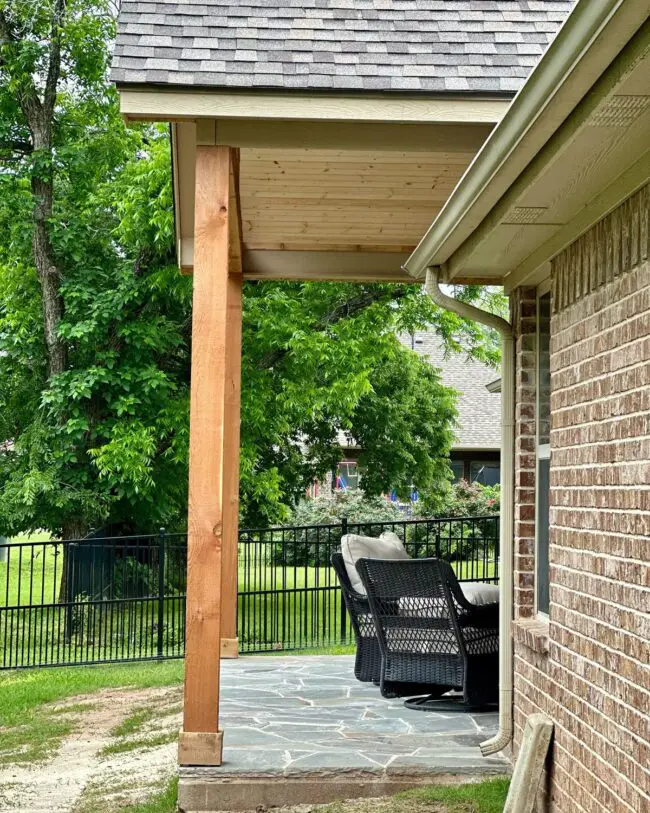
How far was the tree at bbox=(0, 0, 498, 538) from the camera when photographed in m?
14.6

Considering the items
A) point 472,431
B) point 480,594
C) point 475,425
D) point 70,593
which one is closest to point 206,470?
point 480,594

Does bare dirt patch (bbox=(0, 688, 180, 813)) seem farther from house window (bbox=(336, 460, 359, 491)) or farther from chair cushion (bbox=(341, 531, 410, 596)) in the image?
house window (bbox=(336, 460, 359, 491))

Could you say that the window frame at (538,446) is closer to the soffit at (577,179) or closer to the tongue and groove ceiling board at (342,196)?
the soffit at (577,179)

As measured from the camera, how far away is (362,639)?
7.80 meters

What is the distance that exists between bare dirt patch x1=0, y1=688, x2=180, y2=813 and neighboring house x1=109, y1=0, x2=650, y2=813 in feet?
3.19

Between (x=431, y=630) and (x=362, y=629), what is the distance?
3.40 ft

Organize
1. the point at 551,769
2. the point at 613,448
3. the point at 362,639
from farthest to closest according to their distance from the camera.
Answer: the point at 362,639 < the point at 551,769 < the point at 613,448

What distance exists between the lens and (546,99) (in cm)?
298

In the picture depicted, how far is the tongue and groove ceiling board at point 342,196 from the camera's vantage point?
6.27 meters

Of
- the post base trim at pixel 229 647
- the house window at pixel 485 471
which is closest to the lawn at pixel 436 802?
the post base trim at pixel 229 647

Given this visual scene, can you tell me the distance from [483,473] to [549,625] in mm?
27112

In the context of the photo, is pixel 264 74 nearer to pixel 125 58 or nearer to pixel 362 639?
pixel 125 58

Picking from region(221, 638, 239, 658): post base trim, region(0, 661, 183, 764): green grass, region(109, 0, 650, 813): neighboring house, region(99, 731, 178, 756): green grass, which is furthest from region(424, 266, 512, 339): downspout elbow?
region(221, 638, 239, 658): post base trim

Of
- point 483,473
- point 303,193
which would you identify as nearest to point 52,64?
point 303,193
